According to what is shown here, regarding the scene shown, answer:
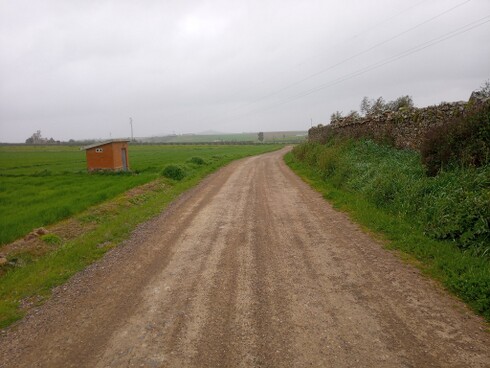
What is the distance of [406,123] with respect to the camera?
13.8 metres

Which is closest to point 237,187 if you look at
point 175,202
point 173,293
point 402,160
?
point 175,202

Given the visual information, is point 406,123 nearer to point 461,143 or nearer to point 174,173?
point 461,143

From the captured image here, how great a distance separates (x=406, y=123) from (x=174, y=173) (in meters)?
14.1

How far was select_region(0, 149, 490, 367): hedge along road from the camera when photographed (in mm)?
3602

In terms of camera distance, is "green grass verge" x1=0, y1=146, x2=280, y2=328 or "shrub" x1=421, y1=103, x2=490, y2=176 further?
"shrub" x1=421, y1=103, x2=490, y2=176

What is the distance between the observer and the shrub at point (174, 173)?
21.4 m

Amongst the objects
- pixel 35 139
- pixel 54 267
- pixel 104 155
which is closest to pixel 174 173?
pixel 104 155

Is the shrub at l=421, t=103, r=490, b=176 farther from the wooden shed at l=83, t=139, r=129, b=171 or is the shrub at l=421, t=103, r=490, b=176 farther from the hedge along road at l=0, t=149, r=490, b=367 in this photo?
the wooden shed at l=83, t=139, r=129, b=171

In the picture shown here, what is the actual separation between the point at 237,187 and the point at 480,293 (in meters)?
11.6

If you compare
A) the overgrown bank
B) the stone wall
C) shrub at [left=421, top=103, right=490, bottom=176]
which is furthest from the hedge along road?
the stone wall

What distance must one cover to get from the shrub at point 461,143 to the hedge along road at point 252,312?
3.69m

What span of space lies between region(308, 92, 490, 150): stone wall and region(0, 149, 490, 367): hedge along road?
6.44 m


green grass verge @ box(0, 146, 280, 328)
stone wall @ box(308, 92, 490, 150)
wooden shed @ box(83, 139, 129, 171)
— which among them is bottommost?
green grass verge @ box(0, 146, 280, 328)

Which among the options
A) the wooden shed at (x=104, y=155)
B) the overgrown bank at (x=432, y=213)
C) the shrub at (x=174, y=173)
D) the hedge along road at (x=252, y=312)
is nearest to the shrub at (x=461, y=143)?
the overgrown bank at (x=432, y=213)
